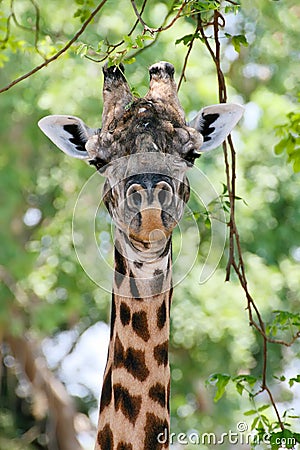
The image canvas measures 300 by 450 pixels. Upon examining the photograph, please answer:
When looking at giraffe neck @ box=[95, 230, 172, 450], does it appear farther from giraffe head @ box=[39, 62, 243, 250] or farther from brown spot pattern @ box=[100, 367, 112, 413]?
giraffe head @ box=[39, 62, 243, 250]

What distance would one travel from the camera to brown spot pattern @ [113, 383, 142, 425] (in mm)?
2523

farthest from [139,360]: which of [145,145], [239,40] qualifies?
[239,40]

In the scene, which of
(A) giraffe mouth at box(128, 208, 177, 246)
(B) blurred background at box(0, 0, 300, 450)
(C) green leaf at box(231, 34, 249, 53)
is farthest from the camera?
(B) blurred background at box(0, 0, 300, 450)

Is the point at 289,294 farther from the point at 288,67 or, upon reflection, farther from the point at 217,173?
the point at 288,67

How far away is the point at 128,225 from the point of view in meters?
2.31

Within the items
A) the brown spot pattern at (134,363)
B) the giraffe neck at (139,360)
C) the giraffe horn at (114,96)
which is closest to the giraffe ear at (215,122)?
the giraffe horn at (114,96)

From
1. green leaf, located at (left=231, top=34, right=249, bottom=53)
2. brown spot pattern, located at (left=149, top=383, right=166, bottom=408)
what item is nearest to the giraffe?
brown spot pattern, located at (left=149, top=383, right=166, bottom=408)

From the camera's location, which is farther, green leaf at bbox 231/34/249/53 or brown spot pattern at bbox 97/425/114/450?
green leaf at bbox 231/34/249/53

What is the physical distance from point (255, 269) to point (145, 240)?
20.2 feet

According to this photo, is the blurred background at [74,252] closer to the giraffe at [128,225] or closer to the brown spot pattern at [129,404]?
the giraffe at [128,225]

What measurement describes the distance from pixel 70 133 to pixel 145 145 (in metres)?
0.37

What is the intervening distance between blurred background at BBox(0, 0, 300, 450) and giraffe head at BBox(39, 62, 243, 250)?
3.93 m

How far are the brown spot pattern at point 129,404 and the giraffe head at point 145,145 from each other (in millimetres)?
449

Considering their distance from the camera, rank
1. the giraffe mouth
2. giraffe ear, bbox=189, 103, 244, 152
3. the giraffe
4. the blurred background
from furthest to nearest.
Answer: the blurred background → giraffe ear, bbox=189, 103, 244, 152 → the giraffe → the giraffe mouth
